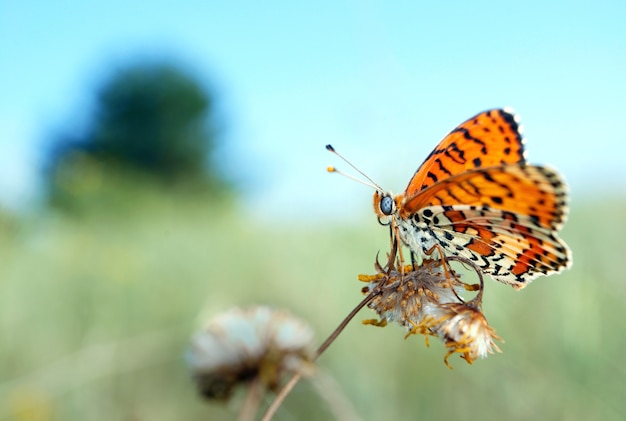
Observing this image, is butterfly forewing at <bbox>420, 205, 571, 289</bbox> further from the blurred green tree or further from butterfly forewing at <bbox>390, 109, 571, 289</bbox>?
the blurred green tree

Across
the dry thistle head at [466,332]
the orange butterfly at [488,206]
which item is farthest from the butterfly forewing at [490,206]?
the dry thistle head at [466,332]

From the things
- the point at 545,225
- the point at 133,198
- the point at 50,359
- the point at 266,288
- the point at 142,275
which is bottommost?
the point at 545,225

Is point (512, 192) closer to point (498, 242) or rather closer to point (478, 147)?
point (498, 242)

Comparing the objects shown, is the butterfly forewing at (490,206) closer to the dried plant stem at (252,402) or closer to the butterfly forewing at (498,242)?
the butterfly forewing at (498,242)

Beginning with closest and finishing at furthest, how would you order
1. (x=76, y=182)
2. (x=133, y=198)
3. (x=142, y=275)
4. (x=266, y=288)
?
(x=266, y=288), (x=142, y=275), (x=76, y=182), (x=133, y=198)

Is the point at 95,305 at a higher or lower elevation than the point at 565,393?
higher

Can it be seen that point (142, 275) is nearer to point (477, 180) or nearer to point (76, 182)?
point (76, 182)

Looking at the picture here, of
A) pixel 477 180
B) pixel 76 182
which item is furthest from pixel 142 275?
pixel 477 180

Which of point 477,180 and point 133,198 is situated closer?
point 477,180
